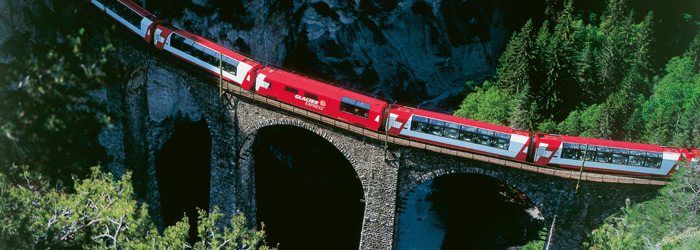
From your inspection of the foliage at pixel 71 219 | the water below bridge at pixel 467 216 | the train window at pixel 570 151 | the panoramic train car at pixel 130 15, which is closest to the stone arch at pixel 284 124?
the panoramic train car at pixel 130 15

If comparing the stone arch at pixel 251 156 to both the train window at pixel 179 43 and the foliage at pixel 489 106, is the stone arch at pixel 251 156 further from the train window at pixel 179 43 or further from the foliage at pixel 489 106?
the foliage at pixel 489 106

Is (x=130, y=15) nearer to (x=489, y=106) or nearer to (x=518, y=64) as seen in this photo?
(x=489, y=106)

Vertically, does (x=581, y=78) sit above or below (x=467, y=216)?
above

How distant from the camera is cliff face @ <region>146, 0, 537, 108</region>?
4266 centimetres

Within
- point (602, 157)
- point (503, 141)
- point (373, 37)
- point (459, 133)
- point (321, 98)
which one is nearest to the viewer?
point (503, 141)

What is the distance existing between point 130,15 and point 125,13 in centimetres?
48

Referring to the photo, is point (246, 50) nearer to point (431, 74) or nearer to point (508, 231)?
point (431, 74)

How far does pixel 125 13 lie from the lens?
37.2 meters

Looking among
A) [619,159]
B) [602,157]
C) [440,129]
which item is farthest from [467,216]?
[440,129]

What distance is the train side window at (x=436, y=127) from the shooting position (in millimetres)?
31578

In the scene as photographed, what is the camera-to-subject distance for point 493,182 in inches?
1969

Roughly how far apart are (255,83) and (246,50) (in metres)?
10.7

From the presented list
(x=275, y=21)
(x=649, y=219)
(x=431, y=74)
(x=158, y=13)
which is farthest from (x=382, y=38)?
(x=649, y=219)

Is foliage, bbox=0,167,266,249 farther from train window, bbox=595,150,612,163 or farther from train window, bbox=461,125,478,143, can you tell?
train window, bbox=595,150,612,163
